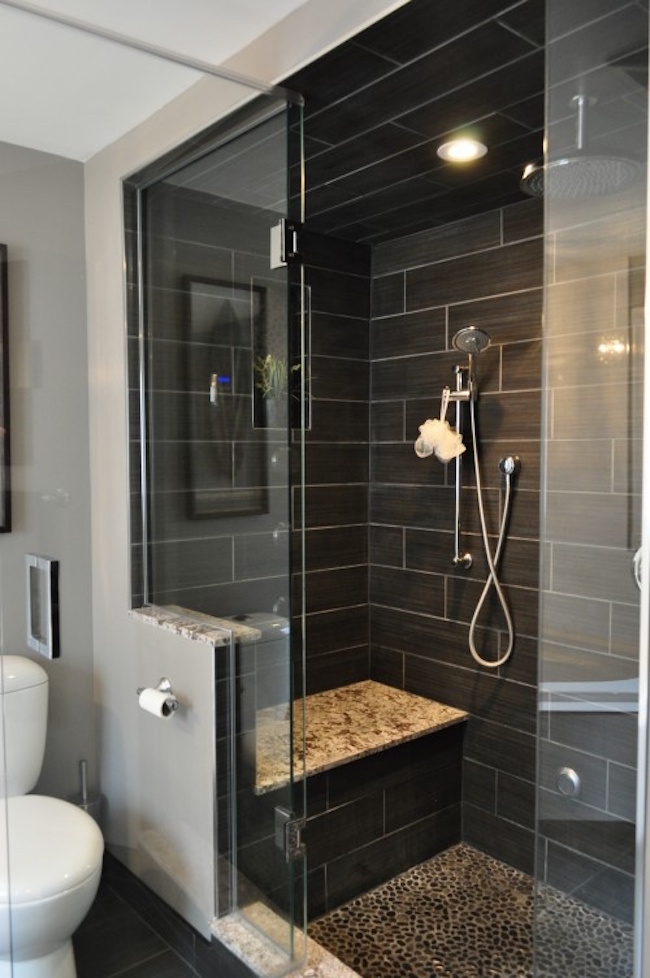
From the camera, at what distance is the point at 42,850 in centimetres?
179

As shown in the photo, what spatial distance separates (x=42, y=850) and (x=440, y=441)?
1.88 meters

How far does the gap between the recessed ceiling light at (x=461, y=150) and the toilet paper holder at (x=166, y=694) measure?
1.81 m

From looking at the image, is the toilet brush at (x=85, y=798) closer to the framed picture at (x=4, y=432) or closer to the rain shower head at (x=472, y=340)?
the framed picture at (x=4, y=432)

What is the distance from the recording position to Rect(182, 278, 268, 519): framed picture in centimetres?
205

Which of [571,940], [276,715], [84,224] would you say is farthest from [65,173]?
[571,940]

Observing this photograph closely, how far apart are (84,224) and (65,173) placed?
125 millimetres

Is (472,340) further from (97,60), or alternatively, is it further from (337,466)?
(97,60)

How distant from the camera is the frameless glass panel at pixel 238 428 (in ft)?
6.56

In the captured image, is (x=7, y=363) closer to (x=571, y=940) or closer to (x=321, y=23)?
(x=321, y=23)

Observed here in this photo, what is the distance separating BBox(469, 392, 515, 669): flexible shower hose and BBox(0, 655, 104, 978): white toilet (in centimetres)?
159

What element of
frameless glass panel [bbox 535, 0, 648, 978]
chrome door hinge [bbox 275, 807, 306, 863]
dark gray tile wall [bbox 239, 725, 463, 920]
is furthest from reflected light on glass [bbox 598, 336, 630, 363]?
dark gray tile wall [bbox 239, 725, 463, 920]

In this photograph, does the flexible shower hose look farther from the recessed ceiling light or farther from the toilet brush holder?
the toilet brush holder

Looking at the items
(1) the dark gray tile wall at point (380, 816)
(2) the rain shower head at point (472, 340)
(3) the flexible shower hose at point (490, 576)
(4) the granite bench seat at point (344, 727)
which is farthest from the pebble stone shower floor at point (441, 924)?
(2) the rain shower head at point (472, 340)

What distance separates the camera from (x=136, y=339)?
2.10m
